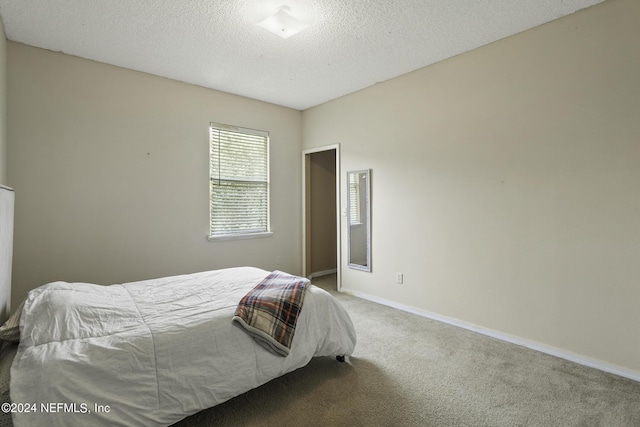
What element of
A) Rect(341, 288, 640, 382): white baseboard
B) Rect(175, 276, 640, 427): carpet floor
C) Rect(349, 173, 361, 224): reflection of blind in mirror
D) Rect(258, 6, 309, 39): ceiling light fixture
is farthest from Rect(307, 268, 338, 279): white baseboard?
Rect(258, 6, 309, 39): ceiling light fixture

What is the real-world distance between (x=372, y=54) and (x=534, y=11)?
1330mm

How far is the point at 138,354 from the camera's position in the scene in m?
1.57

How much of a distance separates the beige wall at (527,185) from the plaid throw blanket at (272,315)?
1.84 m

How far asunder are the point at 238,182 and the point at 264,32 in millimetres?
2026

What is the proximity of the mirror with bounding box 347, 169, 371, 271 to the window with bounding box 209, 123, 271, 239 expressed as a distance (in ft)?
3.92

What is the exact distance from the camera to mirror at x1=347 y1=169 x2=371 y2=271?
160 inches

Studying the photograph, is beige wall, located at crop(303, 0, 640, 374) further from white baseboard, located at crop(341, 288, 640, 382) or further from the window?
the window

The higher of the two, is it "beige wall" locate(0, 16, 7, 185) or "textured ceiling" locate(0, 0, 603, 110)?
"textured ceiling" locate(0, 0, 603, 110)

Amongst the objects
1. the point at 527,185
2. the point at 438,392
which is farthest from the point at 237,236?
the point at 527,185

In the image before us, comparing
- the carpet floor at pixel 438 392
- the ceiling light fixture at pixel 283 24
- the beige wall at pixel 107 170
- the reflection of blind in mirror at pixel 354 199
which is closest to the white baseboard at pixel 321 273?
the beige wall at pixel 107 170

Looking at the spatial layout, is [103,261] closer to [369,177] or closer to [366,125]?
[369,177]

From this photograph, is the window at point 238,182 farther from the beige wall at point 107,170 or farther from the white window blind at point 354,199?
the white window blind at point 354,199

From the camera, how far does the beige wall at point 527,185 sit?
2.30 meters

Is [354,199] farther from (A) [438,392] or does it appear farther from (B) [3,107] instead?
(B) [3,107]
